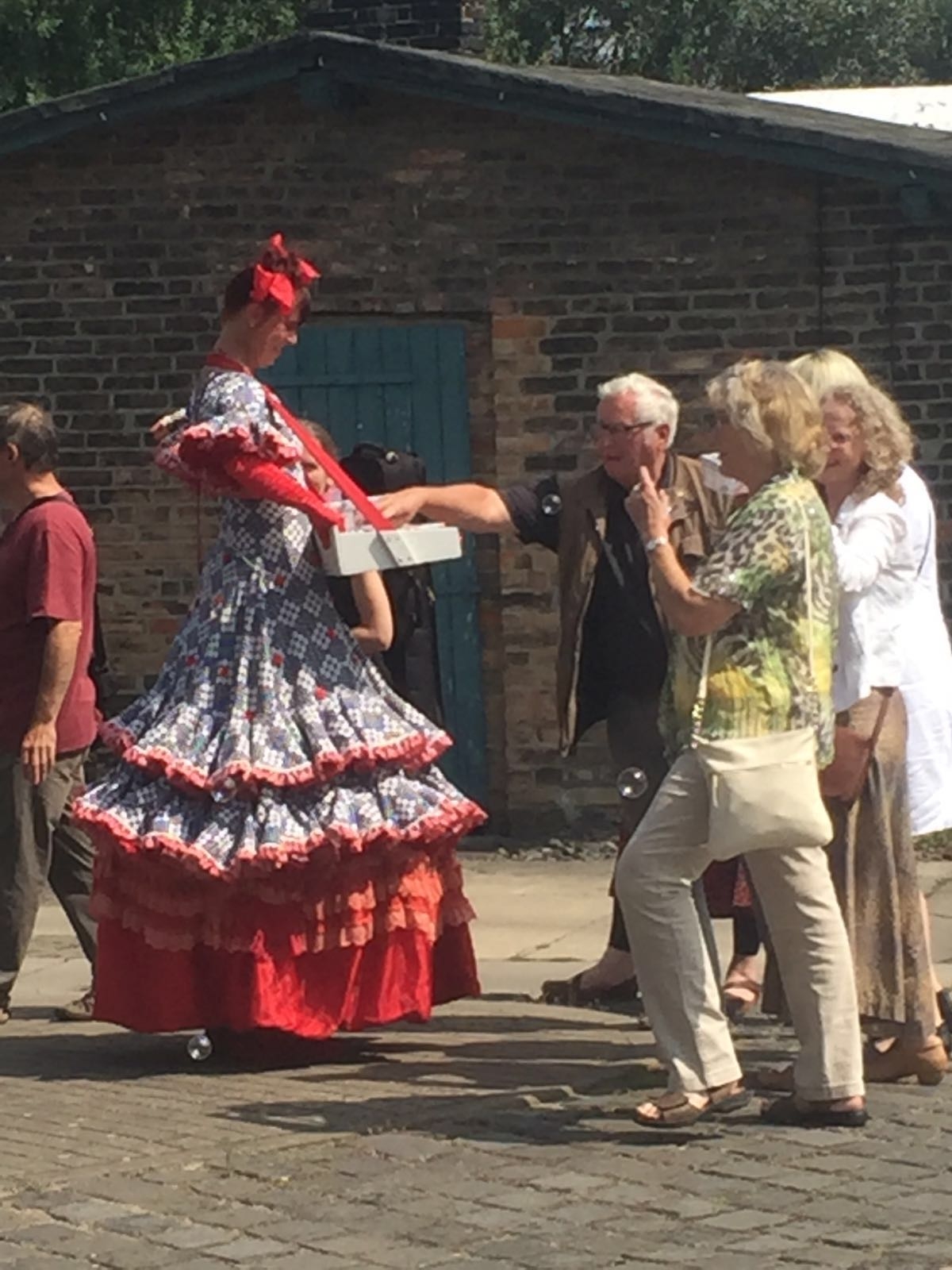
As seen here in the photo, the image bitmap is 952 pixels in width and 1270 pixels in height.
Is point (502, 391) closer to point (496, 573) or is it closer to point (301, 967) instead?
point (496, 573)

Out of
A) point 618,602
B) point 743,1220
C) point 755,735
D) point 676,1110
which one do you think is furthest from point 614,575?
point 743,1220

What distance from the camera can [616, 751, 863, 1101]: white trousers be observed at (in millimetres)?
6098

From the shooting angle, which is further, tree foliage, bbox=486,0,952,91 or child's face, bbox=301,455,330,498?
tree foliage, bbox=486,0,952,91

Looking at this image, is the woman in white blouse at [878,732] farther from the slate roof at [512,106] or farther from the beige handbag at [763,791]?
the slate roof at [512,106]

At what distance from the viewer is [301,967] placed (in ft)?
22.8

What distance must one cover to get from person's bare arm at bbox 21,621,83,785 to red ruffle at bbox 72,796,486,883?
76 centimetres

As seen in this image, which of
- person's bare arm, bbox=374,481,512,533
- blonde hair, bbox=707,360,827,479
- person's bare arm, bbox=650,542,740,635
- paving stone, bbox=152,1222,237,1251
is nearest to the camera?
paving stone, bbox=152,1222,237,1251

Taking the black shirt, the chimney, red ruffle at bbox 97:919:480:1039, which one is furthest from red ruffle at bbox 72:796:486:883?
the chimney

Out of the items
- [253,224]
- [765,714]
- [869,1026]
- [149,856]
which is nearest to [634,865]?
[765,714]

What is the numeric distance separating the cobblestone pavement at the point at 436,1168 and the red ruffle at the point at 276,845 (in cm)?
56

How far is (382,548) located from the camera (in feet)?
22.1

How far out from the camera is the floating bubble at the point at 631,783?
24.0ft

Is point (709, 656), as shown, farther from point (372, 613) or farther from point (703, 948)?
point (372, 613)

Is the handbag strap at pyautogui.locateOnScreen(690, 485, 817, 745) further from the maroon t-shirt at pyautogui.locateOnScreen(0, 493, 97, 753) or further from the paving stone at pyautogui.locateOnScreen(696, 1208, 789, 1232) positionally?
the maroon t-shirt at pyautogui.locateOnScreen(0, 493, 97, 753)
